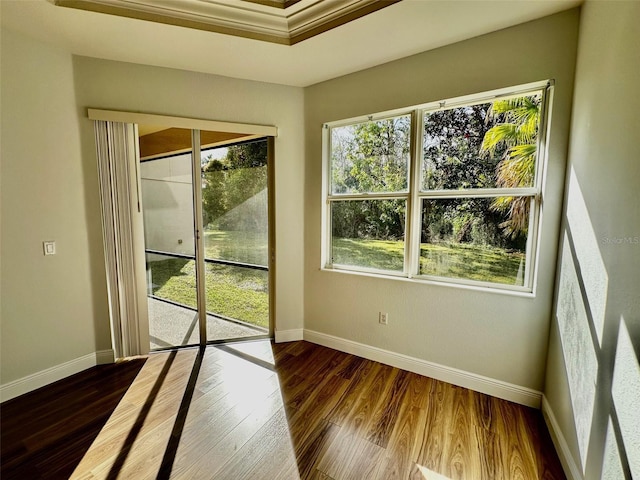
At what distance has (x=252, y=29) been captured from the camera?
193 cm

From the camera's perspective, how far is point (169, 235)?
263 cm

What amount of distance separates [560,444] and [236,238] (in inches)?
109

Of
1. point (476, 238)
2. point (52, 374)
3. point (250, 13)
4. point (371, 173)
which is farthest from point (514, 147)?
point (52, 374)

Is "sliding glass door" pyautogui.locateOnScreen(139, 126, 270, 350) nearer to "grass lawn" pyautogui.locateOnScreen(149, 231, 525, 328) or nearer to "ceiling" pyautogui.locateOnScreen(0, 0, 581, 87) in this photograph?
"grass lawn" pyautogui.locateOnScreen(149, 231, 525, 328)

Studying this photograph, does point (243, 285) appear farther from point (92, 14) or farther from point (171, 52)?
point (92, 14)

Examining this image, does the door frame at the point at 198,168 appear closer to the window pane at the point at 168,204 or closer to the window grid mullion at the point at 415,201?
the window pane at the point at 168,204

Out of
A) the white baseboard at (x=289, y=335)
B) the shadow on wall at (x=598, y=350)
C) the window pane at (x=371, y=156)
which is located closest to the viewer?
the shadow on wall at (x=598, y=350)

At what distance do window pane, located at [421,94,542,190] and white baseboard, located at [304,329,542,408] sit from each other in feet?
4.71

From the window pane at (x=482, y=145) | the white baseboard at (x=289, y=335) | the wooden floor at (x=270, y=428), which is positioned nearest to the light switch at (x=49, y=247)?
the wooden floor at (x=270, y=428)

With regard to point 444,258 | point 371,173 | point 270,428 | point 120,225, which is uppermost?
point 371,173

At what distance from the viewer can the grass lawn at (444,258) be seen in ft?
6.57

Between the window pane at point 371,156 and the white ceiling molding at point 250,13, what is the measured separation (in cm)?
85

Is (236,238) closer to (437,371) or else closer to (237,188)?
(237,188)

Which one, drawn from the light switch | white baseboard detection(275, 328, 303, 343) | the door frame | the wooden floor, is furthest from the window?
the light switch
